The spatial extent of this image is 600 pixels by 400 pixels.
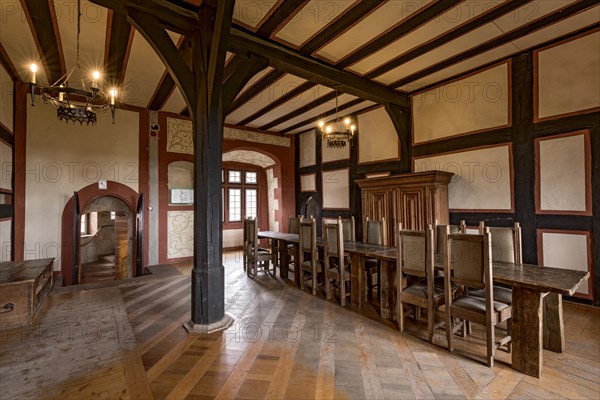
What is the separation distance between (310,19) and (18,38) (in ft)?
12.5

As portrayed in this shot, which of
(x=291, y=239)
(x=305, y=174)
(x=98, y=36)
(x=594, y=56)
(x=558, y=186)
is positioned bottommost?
(x=291, y=239)

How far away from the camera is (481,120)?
15.2 ft

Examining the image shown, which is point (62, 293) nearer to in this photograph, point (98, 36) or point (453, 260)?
point (98, 36)

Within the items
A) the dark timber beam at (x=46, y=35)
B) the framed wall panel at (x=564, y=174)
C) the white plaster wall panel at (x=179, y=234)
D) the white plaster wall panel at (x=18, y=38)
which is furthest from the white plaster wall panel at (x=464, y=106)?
A: the white plaster wall panel at (x=18, y=38)

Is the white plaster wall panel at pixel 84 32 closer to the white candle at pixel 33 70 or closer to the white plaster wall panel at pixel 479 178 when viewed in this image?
the white candle at pixel 33 70

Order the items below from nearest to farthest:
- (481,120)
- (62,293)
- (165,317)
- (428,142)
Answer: (165,317)
(62,293)
(481,120)
(428,142)

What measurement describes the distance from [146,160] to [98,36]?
295 centimetres

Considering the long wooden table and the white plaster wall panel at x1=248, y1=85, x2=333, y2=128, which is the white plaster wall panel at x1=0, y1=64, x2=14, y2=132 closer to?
the white plaster wall panel at x1=248, y1=85, x2=333, y2=128

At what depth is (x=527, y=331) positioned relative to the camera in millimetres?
2246

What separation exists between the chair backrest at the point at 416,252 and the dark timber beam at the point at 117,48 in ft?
13.5

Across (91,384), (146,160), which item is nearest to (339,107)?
(146,160)

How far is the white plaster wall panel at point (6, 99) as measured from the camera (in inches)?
163

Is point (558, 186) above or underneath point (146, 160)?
underneath

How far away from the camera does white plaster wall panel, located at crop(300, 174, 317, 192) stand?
8148 millimetres
